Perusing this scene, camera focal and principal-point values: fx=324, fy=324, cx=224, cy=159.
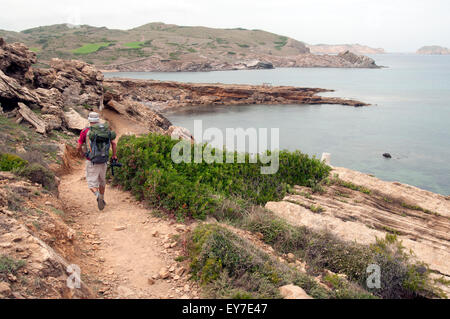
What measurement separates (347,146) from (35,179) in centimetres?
2754

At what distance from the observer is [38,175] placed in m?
7.23

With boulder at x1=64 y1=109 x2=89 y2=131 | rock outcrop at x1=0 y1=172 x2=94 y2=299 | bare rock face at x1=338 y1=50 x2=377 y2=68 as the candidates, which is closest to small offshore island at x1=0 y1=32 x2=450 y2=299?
rock outcrop at x1=0 y1=172 x2=94 y2=299

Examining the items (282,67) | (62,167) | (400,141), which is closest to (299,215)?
(62,167)

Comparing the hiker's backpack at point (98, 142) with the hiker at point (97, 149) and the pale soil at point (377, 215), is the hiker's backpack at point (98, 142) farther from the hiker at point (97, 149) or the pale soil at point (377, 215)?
the pale soil at point (377, 215)

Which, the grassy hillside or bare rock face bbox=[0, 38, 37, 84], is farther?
the grassy hillside

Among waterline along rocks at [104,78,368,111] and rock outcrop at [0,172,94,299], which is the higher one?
waterline along rocks at [104,78,368,111]

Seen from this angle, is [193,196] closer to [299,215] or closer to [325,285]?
[299,215]

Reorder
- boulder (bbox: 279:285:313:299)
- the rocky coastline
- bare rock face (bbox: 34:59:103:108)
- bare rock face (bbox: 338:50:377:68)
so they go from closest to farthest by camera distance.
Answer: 1. boulder (bbox: 279:285:313:299)
2. bare rock face (bbox: 34:59:103:108)
3. the rocky coastline
4. bare rock face (bbox: 338:50:377:68)

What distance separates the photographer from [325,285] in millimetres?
5297

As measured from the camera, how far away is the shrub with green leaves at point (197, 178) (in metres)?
7.48

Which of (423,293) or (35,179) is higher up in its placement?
(35,179)

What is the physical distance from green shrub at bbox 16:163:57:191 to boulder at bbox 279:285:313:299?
5595mm

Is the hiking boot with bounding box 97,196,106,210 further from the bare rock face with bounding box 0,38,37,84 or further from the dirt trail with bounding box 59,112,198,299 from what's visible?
the bare rock face with bounding box 0,38,37,84

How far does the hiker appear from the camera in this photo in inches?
269
